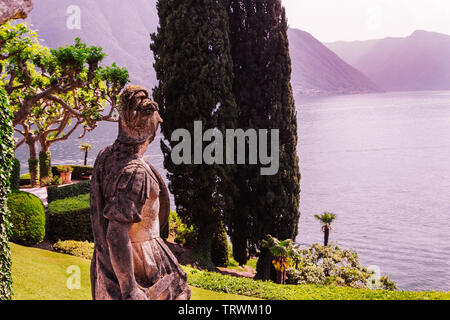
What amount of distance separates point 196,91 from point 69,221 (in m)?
7.71

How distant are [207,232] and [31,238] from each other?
7.87 meters

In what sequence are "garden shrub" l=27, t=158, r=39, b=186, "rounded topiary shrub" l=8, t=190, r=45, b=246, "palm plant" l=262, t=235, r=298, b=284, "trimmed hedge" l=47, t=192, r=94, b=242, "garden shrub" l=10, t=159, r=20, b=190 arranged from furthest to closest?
"garden shrub" l=27, t=158, r=39, b=186 < "garden shrub" l=10, t=159, r=20, b=190 < "palm plant" l=262, t=235, r=298, b=284 < "trimmed hedge" l=47, t=192, r=94, b=242 < "rounded topiary shrub" l=8, t=190, r=45, b=246

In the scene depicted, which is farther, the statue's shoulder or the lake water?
the lake water

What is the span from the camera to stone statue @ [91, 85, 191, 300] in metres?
3.48

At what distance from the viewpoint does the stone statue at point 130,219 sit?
11.4 ft

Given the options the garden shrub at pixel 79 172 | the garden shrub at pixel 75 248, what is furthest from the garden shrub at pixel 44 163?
the garden shrub at pixel 75 248

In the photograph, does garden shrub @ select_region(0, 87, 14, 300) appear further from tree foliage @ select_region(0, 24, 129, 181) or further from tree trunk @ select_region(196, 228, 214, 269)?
tree trunk @ select_region(196, 228, 214, 269)

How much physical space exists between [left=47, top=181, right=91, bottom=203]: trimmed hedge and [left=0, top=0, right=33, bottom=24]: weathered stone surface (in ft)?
23.5

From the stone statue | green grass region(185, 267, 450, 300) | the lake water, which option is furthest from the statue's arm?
the lake water
